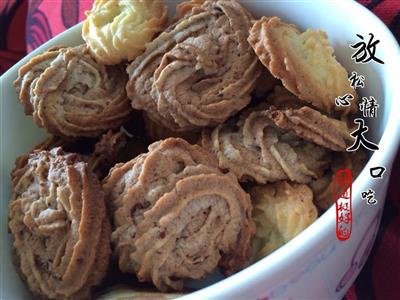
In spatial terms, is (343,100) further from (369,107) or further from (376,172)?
(376,172)

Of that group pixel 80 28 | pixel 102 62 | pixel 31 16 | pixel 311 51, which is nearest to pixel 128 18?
pixel 102 62

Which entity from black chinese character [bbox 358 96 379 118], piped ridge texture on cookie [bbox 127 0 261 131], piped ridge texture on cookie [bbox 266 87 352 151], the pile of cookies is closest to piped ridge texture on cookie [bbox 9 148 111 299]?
the pile of cookies

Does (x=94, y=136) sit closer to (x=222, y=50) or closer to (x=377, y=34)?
(x=222, y=50)

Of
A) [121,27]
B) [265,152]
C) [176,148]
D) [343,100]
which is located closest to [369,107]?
[343,100]

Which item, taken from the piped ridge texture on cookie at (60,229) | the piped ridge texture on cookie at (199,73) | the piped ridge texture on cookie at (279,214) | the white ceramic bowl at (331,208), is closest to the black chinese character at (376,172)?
the white ceramic bowl at (331,208)

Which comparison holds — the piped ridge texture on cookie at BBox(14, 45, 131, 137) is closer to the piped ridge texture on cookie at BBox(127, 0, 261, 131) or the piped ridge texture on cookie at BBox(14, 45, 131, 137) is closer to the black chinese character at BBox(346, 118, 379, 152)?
the piped ridge texture on cookie at BBox(127, 0, 261, 131)

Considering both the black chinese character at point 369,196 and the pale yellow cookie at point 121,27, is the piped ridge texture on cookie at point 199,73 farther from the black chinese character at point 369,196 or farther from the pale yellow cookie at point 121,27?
the black chinese character at point 369,196

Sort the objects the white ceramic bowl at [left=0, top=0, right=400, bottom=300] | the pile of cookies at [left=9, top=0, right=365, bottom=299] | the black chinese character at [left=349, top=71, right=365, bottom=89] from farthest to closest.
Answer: the black chinese character at [left=349, top=71, right=365, bottom=89]
the pile of cookies at [left=9, top=0, right=365, bottom=299]
the white ceramic bowl at [left=0, top=0, right=400, bottom=300]
